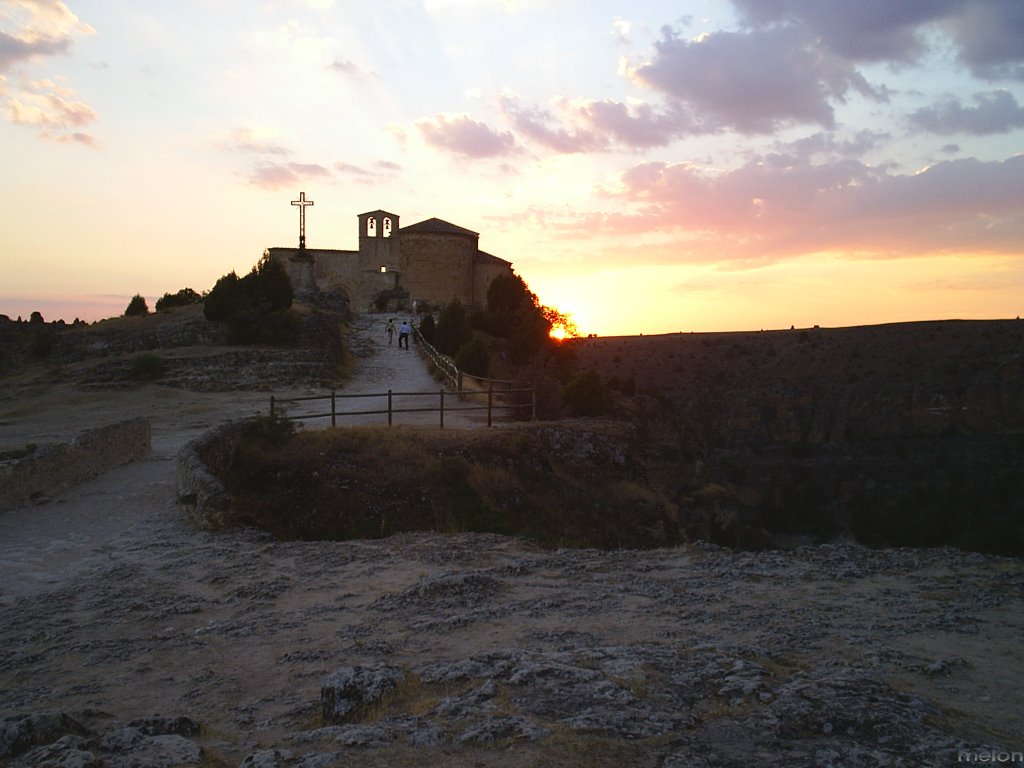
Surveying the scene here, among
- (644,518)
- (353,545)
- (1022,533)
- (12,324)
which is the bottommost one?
(1022,533)

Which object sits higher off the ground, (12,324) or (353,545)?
(12,324)

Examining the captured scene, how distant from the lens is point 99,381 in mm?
23828

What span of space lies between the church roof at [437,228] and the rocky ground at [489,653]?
40.3 metres

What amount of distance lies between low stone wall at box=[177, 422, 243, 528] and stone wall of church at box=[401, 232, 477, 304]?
3587cm

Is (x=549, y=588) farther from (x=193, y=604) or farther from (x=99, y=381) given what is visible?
(x=99, y=381)

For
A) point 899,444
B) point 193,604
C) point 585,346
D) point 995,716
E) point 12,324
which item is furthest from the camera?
point 585,346

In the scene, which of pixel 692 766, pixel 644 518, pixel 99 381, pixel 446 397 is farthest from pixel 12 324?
pixel 692 766

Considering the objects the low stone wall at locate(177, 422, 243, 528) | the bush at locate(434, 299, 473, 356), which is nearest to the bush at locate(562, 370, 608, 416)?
the bush at locate(434, 299, 473, 356)

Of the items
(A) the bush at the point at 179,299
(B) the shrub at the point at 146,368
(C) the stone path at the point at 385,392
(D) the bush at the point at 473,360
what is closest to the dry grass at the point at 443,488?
(C) the stone path at the point at 385,392

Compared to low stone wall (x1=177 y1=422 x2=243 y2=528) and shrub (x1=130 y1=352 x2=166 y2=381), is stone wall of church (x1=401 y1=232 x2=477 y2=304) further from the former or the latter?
low stone wall (x1=177 y1=422 x2=243 y2=528)

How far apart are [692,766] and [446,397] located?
1836 centimetres

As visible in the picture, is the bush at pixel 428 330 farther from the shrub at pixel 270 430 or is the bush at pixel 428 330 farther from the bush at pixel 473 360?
the shrub at pixel 270 430

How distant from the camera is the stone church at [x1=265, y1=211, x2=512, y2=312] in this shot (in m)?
48.4

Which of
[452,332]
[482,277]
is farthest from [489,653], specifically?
[482,277]
